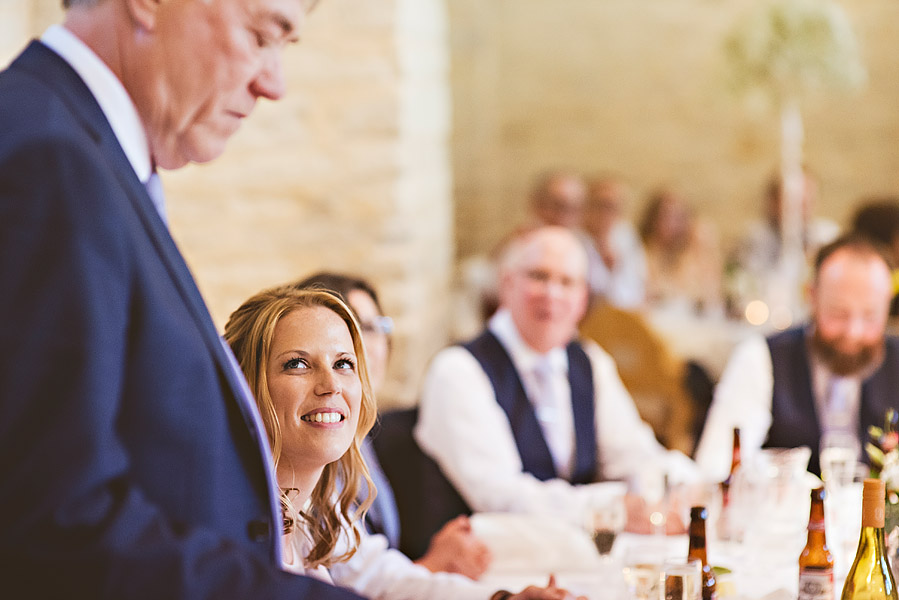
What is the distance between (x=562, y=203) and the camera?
22.6 ft

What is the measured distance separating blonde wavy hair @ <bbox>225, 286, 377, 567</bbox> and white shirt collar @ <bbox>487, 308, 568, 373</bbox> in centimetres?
158

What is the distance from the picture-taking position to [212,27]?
1.30m

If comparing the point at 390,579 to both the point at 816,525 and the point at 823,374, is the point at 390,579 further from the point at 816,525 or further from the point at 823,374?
the point at 823,374

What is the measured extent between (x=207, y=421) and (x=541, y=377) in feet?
7.31

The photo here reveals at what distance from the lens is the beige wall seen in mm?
8883

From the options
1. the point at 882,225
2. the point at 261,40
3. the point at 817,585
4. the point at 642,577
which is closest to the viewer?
the point at 261,40

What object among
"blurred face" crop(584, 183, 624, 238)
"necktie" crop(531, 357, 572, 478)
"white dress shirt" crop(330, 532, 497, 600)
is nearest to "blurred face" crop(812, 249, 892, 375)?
"necktie" crop(531, 357, 572, 478)

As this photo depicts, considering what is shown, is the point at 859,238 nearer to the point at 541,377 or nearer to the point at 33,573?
the point at 541,377

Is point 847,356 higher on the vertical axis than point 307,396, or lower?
higher

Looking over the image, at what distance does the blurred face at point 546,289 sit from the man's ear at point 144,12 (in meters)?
2.17

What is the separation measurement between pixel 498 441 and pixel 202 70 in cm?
196

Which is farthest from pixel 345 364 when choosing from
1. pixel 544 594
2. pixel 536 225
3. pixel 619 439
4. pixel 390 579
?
pixel 536 225

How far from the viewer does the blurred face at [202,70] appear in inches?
50.7

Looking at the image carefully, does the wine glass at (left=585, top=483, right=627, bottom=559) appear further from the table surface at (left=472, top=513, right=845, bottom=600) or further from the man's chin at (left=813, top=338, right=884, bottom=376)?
the man's chin at (left=813, top=338, right=884, bottom=376)
